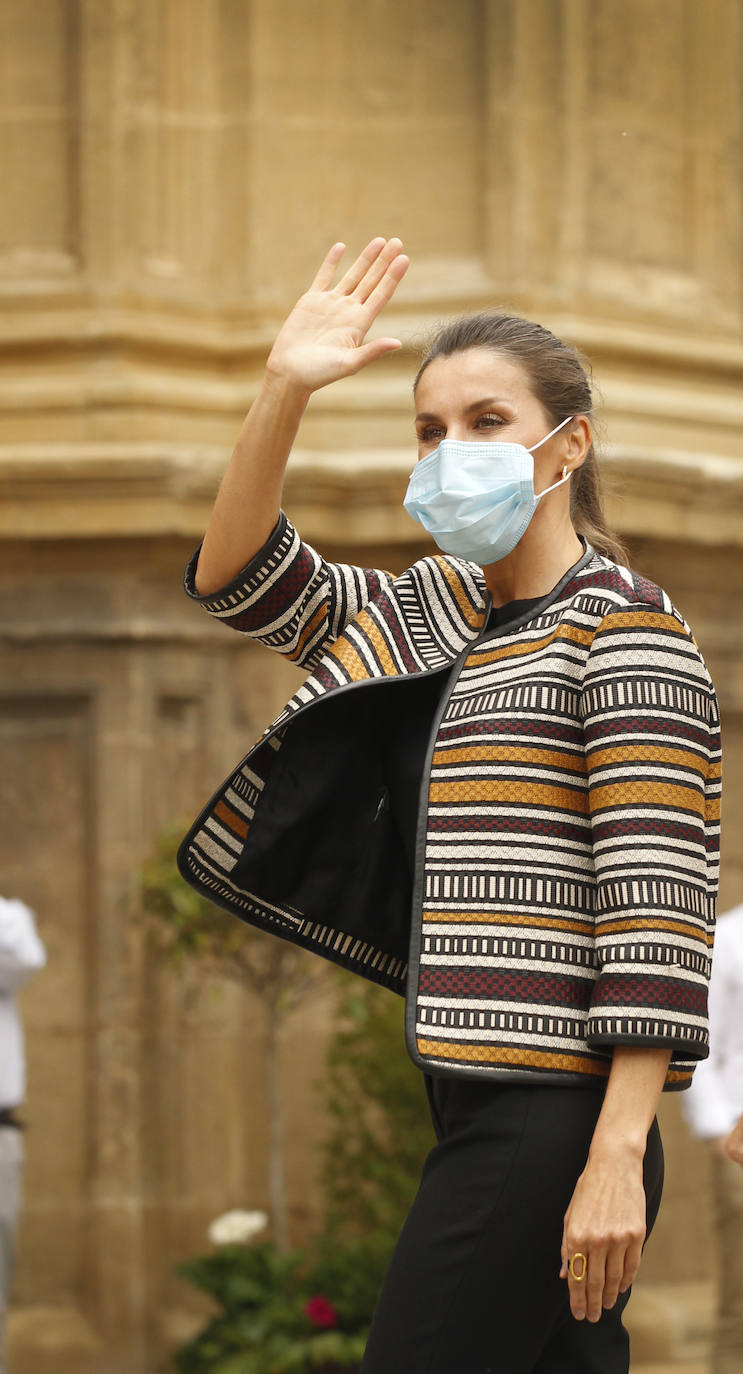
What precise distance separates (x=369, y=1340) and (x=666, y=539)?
420 centimetres

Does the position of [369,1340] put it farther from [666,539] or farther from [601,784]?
[666,539]

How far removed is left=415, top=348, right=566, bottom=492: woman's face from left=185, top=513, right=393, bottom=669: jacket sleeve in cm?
23

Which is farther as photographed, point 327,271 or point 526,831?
point 327,271

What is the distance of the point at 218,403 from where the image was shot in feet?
20.5

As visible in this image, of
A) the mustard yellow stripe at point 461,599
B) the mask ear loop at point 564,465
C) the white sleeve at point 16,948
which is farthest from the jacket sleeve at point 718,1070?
the mask ear loop at point 564,465

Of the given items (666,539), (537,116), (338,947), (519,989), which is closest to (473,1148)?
(519,989)

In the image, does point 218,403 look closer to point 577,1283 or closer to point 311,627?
point 311,627

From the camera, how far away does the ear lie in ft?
7.45

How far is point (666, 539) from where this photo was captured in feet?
19.7

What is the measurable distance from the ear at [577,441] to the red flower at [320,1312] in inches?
149

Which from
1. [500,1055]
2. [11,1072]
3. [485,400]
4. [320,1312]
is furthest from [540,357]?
[320,1312]

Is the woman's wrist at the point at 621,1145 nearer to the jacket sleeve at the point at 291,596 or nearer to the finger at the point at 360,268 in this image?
the jacket sleeve at the point at 291,596

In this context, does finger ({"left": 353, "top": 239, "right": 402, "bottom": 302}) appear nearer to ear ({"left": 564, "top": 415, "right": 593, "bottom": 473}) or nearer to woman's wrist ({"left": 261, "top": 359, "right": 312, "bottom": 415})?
woman's wrist ({"left": 261, "top": 359, "right": 312, "bottom": 415})

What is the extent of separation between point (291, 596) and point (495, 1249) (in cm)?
78
